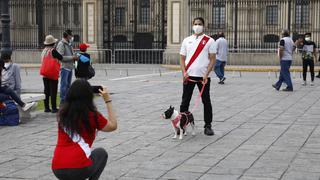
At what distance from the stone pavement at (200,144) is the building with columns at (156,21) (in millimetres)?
14134

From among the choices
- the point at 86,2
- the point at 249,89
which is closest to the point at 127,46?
the point at 86,2

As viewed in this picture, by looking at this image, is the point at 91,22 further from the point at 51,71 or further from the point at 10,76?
the point at 10,76

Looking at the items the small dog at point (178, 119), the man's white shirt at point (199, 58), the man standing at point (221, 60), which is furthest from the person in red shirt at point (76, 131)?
the man standing at point (221, 60)

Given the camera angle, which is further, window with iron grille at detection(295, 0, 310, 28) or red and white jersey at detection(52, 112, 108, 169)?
window with iron grille at detection(295, 0, 310, 28)

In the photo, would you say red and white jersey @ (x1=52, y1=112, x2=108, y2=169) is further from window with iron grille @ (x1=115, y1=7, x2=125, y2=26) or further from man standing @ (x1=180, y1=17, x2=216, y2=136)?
window with iron grille @ (x1=115, y1=7, x2=125, y2=26)

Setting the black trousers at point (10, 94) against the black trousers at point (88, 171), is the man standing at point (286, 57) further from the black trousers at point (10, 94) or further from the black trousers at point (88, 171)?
the black trousers at point (88, 171)

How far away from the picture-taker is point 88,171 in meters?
5.05

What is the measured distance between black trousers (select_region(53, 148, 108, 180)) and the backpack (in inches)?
212

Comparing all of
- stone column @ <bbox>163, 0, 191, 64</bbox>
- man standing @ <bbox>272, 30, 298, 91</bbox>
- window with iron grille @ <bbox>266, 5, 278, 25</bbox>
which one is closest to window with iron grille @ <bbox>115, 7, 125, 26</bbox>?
window with iron grille @ <bbox>266, 5, 278, 25</bbox>

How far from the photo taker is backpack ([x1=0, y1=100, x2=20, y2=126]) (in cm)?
1033

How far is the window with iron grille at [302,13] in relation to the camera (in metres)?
37.6

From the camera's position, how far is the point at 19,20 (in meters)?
35.3

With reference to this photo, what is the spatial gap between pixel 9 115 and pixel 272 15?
3269 centimetres

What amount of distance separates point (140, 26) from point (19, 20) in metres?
7.71
